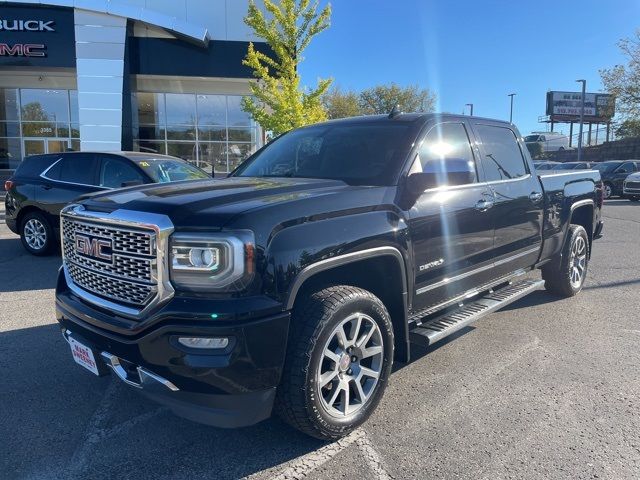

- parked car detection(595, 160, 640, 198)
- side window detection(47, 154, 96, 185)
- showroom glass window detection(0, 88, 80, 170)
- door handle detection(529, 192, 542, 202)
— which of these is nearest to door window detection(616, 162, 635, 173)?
parked car detection(595, 160, 640, 198)

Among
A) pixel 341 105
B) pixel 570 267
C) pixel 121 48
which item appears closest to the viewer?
pixel 570 267

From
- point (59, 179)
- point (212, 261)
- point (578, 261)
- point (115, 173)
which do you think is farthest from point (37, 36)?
point (212, 261)

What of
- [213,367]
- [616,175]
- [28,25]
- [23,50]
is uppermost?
[28,25]

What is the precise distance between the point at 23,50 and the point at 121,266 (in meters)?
21.6

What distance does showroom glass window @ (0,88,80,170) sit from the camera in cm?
2469

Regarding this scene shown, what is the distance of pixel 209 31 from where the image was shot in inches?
802

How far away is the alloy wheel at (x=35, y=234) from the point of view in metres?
8.37

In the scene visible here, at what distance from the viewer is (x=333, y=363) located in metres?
2.86

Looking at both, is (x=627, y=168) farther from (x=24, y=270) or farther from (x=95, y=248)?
(x=95, y=248)

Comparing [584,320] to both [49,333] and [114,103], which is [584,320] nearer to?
[49,333]

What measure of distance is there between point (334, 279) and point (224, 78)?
1997 centimetres

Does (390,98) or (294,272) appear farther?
(390,98)

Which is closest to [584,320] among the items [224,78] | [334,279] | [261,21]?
[334,279]

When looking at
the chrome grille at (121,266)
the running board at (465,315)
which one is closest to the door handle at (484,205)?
the running board at (465,315)
